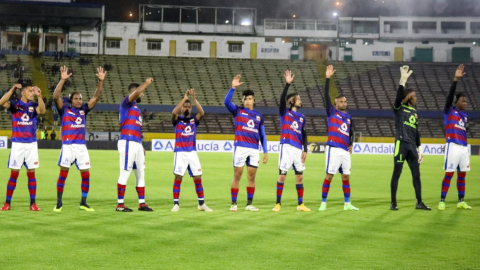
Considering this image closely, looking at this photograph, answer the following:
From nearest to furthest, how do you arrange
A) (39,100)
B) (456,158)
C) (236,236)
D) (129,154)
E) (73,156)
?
1. (236,236)
2. (39,100)
3. (129,154)
4. (73,156)
5. (456,158)

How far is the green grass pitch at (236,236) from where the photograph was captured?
270 inches

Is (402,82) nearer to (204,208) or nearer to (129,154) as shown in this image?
(204,208)

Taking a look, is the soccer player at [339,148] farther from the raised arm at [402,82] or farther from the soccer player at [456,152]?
the soccer player at [456,152]

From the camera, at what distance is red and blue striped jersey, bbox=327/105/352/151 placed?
12133 millimetres

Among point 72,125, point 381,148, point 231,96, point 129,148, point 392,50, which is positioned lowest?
point 381,148

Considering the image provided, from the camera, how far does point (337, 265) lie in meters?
6.75

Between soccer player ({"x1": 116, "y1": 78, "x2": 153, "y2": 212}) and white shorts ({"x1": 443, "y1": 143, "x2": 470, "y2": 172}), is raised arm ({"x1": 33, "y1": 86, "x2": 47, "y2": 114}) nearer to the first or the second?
soccer player ({"x1": 116, "y1": 78, "x2": 153, "y2": 212})

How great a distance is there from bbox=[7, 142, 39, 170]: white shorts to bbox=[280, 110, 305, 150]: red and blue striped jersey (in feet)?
16.2

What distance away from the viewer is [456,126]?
502 inches

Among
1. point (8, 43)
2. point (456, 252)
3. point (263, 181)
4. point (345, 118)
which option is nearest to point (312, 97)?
point (8, 43)

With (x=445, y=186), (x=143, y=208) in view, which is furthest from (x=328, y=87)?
(x=143, y=208)

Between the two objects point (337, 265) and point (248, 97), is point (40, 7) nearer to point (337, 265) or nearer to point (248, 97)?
point (248, 97)

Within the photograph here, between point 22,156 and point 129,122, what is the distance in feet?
7.05

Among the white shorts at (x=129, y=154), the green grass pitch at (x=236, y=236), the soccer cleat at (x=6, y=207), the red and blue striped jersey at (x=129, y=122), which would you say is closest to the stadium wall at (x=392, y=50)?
the green grass pitch at (x=236, y=236)
